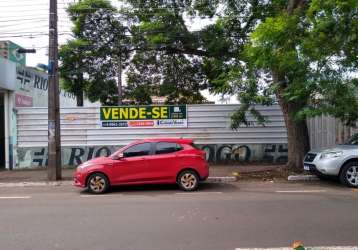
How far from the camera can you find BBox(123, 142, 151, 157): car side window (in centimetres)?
1212

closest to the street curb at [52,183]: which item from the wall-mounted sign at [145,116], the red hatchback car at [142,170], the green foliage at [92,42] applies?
the red hatchback car at [142,170]

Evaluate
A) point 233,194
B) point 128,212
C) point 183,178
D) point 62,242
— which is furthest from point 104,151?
point 62,242

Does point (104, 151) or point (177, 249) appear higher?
point (104, 151)

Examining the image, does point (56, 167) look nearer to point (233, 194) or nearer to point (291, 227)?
point (233, 194)

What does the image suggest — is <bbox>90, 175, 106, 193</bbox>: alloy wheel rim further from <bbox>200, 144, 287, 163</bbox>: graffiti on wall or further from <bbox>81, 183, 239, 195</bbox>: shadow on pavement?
<bbox>200, 144, 287, 163</bbox>: graffiti on wall

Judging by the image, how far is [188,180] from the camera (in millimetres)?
12055

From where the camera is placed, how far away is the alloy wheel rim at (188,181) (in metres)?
12.0

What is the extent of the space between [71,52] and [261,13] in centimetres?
1155

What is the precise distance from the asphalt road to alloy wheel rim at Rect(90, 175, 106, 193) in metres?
0.36

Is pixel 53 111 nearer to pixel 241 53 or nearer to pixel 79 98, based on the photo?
pixel 241 53

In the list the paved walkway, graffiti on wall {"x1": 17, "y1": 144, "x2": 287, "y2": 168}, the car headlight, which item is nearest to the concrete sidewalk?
the paved walkway

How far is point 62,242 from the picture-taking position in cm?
652

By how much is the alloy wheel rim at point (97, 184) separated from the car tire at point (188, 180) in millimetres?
2028

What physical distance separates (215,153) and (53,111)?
6695 millimetres
